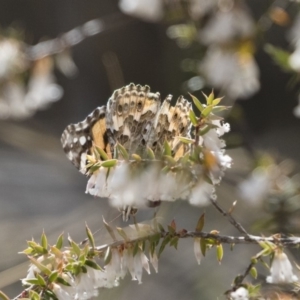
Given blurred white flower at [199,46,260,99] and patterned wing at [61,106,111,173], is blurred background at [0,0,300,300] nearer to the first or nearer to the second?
blurred white flower at [199,46,260,99]

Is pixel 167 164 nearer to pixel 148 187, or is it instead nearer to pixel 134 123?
pixel 148 187

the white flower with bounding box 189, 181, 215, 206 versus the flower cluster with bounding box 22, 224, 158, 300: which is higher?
the white flower with bounding box 189, 181, 215, 206

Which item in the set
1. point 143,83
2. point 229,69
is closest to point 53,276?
point 229,69

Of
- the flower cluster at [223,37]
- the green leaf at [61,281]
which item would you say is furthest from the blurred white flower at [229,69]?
A: the green leaf at [61,281]

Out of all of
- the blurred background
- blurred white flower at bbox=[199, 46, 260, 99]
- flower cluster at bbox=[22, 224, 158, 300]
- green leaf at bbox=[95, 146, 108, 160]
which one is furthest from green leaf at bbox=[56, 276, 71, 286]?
blurred white flower at bbox=[199, 46, 260, 99]

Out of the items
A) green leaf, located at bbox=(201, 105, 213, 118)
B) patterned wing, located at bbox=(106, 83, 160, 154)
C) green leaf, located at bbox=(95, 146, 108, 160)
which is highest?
patterned wing, located at bbox=(106, 83, 160, 154)

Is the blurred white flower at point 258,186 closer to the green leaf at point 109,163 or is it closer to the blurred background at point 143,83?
the blurred background at point 143,83

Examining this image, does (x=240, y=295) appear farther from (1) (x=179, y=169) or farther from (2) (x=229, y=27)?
(2) (x=229, y=27)

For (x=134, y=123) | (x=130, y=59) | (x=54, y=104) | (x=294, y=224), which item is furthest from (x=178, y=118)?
(x=54, y=104)
